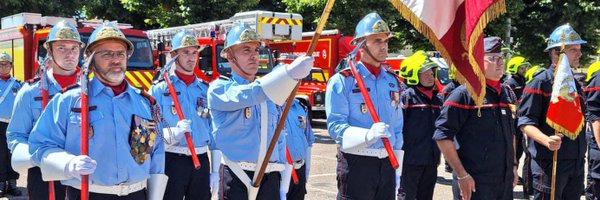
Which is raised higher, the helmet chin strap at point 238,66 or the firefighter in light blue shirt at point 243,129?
the helmet chin strap at point 238,66

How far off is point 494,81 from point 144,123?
2.65m

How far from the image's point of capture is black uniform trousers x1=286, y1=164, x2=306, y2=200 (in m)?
5.25

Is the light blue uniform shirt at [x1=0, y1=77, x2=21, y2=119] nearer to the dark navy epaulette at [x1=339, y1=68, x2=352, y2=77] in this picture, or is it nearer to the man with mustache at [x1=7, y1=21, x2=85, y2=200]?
the man with mustache at [x1=7, y1=21, x2=85, y2=200]

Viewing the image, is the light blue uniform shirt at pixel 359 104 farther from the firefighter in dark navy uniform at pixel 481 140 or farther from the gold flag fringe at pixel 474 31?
the gold flag fringe at pixel 474 31

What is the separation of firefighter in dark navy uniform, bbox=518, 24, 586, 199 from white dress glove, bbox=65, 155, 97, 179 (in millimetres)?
3739

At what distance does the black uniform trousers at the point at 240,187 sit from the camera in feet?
14.5

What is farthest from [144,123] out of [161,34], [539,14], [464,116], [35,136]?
[539,14]

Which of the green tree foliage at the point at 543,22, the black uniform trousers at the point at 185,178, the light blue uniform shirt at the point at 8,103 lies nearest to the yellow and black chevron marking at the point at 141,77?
the light blue uniform shirt at the point at 8,103

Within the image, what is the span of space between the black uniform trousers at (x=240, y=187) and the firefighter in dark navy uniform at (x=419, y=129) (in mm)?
2476

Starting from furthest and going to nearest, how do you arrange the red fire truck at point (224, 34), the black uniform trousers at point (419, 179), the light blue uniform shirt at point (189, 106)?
1. the red fire truck at point (224, 34)
2. the black uniform trousers at point (419, 179)
3. the light blue uniform shirt at point (189, 106)

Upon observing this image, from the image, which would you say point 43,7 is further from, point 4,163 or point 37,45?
point 4,163

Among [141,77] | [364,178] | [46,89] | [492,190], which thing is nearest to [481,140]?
[492,190]

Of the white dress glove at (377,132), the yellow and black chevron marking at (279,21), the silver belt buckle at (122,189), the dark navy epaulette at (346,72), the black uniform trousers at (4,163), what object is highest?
the yellow and black chevron marking at (279,21)

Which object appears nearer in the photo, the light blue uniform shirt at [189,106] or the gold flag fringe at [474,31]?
the gold flag fringe at [474,31]
